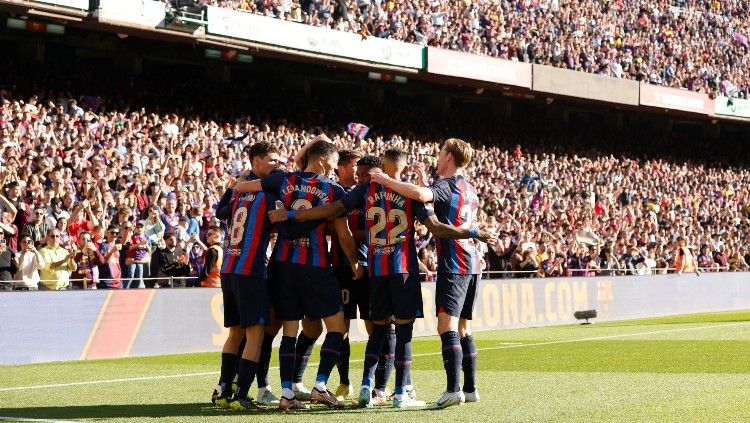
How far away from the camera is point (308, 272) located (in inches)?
374

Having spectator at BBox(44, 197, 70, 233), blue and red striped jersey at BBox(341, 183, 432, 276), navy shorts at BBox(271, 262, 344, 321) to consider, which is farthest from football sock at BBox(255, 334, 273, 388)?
spectator at BBox(44, 197, 70, 233)

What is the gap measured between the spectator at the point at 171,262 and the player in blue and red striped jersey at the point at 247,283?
26.0ft

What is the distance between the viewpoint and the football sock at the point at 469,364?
390 inches

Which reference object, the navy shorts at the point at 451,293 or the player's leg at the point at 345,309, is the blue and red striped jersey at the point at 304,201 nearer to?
the player's leg at the point at 345,309

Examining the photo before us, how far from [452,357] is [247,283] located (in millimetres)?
1771

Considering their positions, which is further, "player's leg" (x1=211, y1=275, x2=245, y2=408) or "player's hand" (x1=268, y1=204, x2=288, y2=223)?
"player's leg" (x1=211, y1=275, x2=245, y2=408)

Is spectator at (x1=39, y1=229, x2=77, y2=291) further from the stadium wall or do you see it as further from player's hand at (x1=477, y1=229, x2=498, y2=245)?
player's hand at (x1=477, y1=229, x2=498, y2=245)

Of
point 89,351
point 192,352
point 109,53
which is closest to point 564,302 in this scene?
point 192,352

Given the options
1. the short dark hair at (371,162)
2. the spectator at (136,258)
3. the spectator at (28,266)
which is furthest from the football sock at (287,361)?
the spectator at (136,258)

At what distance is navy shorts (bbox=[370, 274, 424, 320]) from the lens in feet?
31.5

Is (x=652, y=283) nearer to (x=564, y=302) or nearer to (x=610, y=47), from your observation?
(x=564, y=302)

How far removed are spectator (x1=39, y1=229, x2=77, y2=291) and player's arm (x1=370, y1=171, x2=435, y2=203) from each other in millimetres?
7621

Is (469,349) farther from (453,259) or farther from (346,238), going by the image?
(346,238)

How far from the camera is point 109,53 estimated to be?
3158 cm
